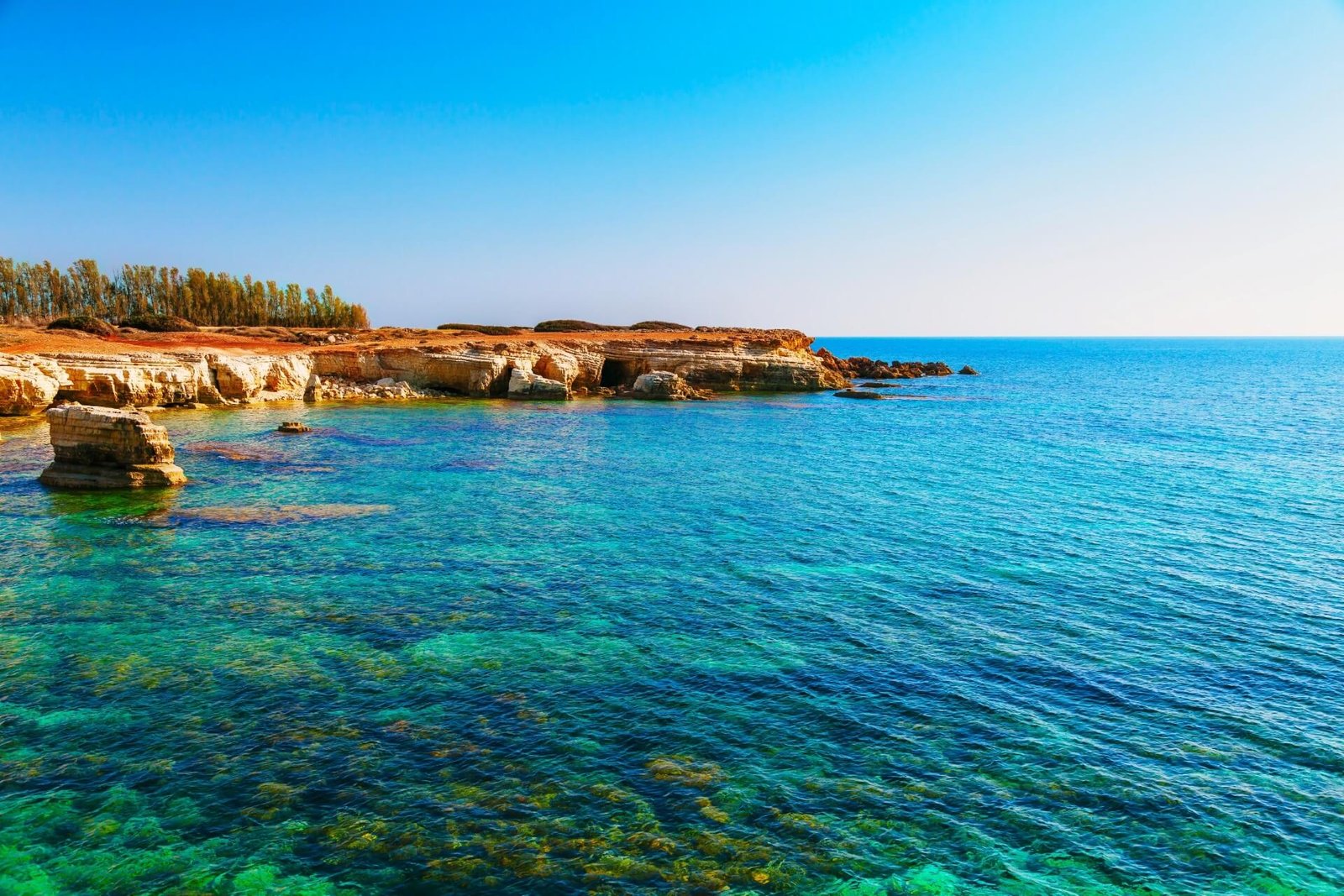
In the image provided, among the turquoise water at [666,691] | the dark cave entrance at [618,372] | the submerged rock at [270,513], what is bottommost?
the turquoise water at [666,691]

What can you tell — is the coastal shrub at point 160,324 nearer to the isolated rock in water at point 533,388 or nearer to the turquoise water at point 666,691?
the isolated rock in water at point 533,388

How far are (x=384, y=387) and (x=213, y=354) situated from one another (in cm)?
1534

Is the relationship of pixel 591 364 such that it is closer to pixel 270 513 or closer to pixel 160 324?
pixel 160 324

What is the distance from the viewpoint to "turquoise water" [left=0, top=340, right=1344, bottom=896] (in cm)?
1115

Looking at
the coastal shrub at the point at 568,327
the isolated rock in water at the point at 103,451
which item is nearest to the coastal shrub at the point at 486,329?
the coastal shrub at the point at 568,327

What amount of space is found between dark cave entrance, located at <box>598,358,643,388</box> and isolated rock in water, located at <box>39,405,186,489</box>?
5622 centimetres

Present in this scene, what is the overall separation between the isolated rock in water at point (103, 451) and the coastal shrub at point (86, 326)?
5608cm

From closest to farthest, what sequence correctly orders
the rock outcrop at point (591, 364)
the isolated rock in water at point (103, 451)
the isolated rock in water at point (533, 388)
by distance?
the isolated rock in water at point (103, 451) → the rock outcrop at point (591, 364) → the isolated rock in water at point (533, 388)

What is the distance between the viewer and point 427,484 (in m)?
36.6

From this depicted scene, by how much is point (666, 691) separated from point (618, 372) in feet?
243

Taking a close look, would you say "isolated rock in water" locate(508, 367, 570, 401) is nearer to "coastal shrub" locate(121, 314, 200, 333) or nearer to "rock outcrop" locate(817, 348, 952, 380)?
"coastal shrub" locate(121, 314, 200, 333)

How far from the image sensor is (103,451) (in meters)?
32.9

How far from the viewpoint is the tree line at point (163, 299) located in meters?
103

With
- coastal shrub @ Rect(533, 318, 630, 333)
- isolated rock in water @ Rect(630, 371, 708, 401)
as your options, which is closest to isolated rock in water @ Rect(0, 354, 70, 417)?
isolated rock in water @ Rect(630, 371, 708, 401)
